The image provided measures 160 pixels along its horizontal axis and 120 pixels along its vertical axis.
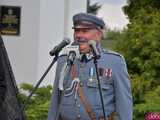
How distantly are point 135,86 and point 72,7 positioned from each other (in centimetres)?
149

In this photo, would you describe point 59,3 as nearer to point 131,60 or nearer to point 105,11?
point 131,60

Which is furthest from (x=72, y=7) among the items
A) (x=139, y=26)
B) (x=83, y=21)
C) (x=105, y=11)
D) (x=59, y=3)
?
(x=105, y=11)

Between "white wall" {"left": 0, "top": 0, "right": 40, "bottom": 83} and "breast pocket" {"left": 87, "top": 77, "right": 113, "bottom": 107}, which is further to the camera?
"white wall" {"left": 0, "top": 0, "right": 40, "bottom": 83}

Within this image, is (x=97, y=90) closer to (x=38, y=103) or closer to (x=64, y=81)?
(x=64, y=81)

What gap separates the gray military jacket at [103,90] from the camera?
534 cm

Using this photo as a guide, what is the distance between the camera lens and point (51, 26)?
10.0 m

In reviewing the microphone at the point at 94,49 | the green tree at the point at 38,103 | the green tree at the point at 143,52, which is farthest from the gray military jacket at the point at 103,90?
the green tree at the point at 143,52

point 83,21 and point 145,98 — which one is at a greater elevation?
point 83,21

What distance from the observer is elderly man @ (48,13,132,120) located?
534 cm

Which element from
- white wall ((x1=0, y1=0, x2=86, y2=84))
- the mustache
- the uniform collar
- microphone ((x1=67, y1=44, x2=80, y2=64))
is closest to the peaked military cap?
the uniform collar

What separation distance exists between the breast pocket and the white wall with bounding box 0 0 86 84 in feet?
14.9

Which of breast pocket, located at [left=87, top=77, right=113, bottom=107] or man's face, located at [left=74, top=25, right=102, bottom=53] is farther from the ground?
man's face, located at [left=74, top=25, right=102, bottom=53]

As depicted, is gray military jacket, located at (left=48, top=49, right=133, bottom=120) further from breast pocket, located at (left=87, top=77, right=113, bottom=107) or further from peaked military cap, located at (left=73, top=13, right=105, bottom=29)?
peaked military cap, located at (left=73, top=13, right=105, bottom=29)

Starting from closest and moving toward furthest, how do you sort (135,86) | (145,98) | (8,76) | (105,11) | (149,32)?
(8,76), (145,98), (135,86), (149,32), (105,11)
